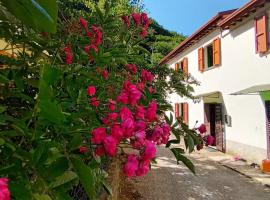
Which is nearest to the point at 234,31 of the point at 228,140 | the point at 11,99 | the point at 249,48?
the point at 249,48

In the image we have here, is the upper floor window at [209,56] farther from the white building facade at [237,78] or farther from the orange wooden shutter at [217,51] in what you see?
the orange wooden shutter at [217,51]

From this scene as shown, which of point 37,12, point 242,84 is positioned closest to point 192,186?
point 242,84

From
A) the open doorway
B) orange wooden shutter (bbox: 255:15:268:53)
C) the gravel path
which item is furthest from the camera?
the open doorway

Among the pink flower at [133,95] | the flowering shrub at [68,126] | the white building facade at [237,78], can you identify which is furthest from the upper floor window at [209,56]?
the pink flower at [133,95]

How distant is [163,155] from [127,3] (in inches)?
265

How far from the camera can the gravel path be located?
27.0ft

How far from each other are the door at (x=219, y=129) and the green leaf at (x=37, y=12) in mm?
15710

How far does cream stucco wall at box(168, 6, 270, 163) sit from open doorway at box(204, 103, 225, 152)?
2.18 feet

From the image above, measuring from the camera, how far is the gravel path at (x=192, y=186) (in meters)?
8.23

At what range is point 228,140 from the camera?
1530cm

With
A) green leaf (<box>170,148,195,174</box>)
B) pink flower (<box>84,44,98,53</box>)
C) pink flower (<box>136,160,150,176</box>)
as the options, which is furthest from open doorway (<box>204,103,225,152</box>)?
pink flower (<box>136,160,150,176</box>)

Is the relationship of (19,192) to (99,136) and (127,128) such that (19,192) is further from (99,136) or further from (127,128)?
(127,128)

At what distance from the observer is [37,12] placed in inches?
24.5

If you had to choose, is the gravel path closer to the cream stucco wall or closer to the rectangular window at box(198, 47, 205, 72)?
the cream stucco wall
